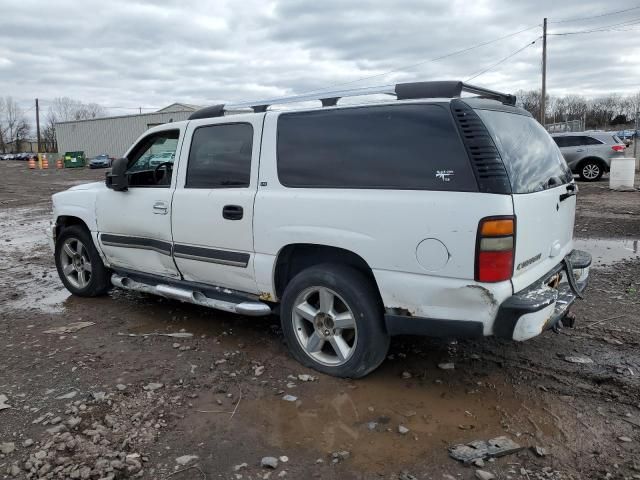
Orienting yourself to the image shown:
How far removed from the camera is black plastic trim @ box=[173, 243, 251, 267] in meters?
4.11

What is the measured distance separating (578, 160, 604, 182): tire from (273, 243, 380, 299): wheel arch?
1726 centimetres

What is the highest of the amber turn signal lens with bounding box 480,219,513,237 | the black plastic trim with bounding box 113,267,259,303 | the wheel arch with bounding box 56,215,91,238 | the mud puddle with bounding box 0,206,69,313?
the amber turn signal lens with bounding box 480,219,513,237

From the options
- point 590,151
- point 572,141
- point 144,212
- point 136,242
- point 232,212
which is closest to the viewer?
point 232,212

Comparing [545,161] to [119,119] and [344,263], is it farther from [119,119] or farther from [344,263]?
[119,119]

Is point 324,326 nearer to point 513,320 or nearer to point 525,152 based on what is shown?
point 513,320

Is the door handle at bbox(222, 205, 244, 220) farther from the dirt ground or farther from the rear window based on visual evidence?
the rear window

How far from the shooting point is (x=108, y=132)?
5209 cm

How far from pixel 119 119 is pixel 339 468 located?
53121 mm

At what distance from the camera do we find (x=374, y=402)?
3473 millimetres

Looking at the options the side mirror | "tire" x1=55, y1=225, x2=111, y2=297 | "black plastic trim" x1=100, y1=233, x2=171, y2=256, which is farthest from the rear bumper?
"tire" x1=55, y1=225, x2=111, y2=297

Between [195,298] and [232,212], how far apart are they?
93cm

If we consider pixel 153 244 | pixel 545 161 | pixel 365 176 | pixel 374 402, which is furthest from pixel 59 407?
pixel 545 161

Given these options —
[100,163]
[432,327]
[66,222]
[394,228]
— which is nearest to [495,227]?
[394,228]

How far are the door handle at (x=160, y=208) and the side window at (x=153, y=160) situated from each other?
0.63 feet
